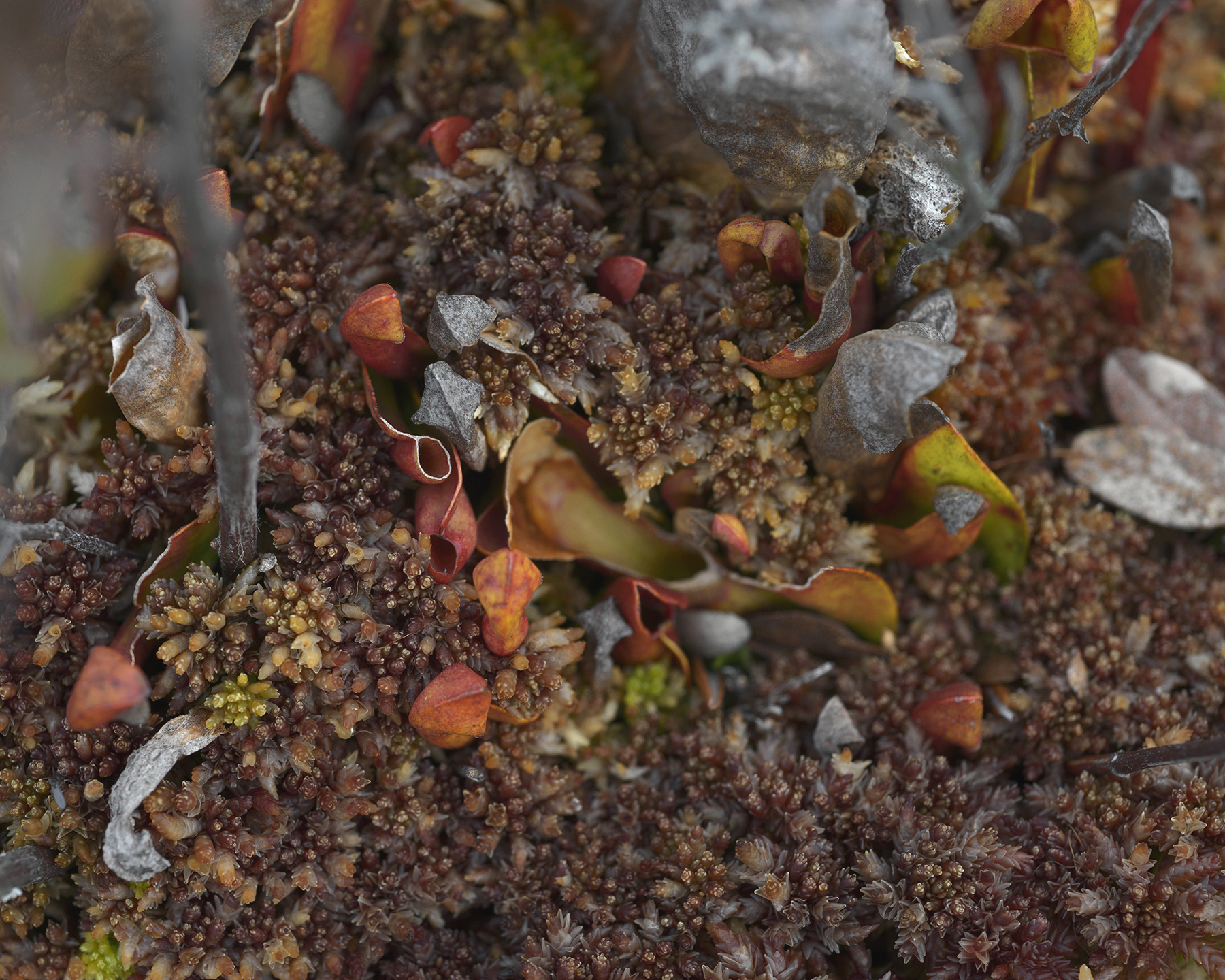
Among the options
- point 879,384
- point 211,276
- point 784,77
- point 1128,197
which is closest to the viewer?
point 211,276

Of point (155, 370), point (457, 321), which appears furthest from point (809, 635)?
point (155, 370)

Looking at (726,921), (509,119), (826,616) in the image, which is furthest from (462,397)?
(726,921)

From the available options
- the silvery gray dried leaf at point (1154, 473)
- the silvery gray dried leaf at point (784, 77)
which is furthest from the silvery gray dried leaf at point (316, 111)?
the silvery gray dried leaf at point (1154, 473)

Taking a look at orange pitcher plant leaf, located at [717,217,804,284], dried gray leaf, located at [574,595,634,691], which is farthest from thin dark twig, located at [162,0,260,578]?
orange pitcher plant leaf, located at [717,217,804,284]

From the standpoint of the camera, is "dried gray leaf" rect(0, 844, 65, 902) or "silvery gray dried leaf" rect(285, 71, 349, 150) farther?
"silvery gray dried leaf" rect(285, 71, 349, 150)

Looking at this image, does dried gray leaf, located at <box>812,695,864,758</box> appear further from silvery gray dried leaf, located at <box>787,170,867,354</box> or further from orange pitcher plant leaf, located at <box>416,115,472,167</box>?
orange pitcher plant leaf, located at <box>416,115,472,167</box>

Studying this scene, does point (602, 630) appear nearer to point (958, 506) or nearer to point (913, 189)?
point (958, 506)

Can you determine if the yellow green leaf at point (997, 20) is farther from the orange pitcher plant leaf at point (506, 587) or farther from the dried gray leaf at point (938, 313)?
the orange pitcher plant leaf at point (506, 587)
